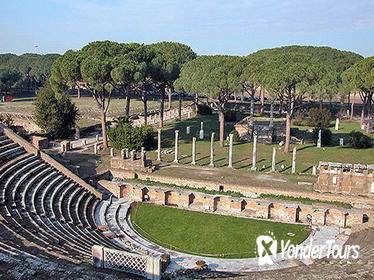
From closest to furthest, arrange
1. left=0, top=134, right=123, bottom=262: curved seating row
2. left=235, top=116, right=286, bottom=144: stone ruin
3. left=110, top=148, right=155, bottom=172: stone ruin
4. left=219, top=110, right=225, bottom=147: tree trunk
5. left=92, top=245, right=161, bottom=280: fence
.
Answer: left=92, top=245, right=161, bottom=280: fence < left=0, top=134, right=123, bottom=262: curved seating row < left=110, top=148, right=155, bottom=172: stone ruin < left=219, top=110, right=225, bottom=147: tree trunk < left=235, top=116, right=286, bottom=144: stone ruin

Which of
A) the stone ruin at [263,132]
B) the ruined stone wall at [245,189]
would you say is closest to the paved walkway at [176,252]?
the ruined stone wall at [245,189]

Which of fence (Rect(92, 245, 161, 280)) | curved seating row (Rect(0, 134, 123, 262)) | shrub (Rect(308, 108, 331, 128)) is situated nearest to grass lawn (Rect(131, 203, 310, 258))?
curved seating row (Rect(0, 134, 123, 262))

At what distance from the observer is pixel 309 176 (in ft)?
91.8

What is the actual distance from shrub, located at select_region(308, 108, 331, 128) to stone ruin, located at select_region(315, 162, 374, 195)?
25.6 meters

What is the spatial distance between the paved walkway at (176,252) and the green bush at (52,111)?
59.1ft

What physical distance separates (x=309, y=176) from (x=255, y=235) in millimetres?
9975

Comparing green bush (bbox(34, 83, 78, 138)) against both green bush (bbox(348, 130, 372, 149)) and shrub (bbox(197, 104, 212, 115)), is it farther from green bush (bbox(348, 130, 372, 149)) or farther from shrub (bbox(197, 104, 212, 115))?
green bush (bbox(348, 130, 372, 149))

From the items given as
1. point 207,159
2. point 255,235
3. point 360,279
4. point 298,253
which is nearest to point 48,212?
point 255,235

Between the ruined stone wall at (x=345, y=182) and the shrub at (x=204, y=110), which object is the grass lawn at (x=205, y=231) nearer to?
the ruined stone wall at (x=345, y=182)

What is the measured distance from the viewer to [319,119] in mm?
50250

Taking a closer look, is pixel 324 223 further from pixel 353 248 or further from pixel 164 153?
pixel 164 153

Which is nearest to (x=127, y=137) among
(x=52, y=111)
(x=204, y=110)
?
(x=52, y=111)

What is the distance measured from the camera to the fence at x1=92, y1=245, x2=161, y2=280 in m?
11.0

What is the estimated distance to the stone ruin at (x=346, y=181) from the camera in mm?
23962
